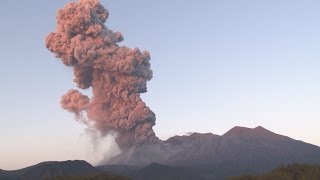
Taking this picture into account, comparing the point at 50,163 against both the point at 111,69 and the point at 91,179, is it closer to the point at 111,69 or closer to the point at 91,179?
the point at 111,69

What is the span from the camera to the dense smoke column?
130 metres

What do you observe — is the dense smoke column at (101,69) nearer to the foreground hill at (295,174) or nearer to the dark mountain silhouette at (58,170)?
the dark mountain silhouette at (58,170)

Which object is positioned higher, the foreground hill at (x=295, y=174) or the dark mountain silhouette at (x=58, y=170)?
the dark mountain silhouette at (x=58, y=170)

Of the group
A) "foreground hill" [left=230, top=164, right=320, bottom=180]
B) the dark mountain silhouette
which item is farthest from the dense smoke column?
"foreground hill" [left=230, top=164, right=320, bottom=180]

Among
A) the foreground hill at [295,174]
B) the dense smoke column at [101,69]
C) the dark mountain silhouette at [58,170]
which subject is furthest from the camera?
the dark mountain silhouette at [58,170]

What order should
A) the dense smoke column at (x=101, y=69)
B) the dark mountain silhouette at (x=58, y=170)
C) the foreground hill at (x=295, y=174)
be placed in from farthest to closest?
1. the dark mountain silhouette at (x=58, y=170)
2. the dense smoke column at (x=101, y=69)
3. the foreground hill at (x=295, y=174)

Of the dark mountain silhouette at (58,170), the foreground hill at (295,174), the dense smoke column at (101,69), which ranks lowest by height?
the foreground hill at (295,174)

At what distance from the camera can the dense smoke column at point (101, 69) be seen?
130 meters

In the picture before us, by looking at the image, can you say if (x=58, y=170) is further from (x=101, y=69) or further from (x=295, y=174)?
(x=295, y=174)

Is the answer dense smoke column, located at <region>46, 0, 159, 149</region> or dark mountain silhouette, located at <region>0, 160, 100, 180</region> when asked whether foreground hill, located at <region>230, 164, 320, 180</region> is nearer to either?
dense smoke column, located at <region>46, 0, 159, 149</region>

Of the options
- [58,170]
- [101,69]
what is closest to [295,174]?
[101,69]

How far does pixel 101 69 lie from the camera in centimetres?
14012

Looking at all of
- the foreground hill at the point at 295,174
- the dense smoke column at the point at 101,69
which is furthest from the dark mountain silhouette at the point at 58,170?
the foreground hill at the point at 295,174

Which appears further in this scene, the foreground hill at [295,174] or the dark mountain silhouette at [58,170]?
A: the dark mountain silhouette at [58,170]
